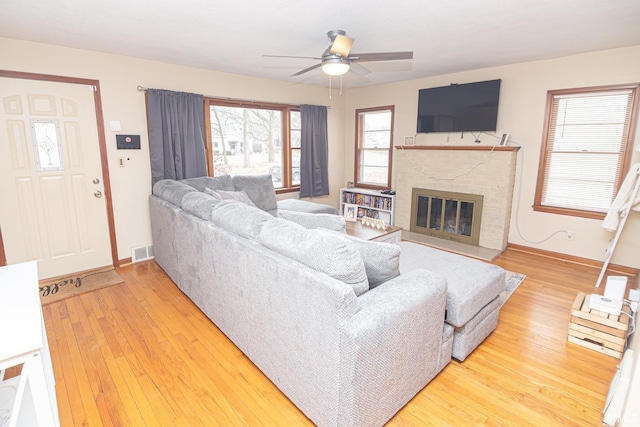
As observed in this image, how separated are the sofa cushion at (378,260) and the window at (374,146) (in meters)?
4.06

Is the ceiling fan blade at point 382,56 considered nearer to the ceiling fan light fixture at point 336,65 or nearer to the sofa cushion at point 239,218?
the ceiling fan light fixture at point 336,65

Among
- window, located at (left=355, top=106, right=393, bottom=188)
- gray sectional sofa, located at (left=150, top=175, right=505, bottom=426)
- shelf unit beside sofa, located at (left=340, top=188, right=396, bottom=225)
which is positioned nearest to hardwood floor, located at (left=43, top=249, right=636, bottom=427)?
gray sectional sofa, located at (left=150, top=175, right=505, bottom=426)

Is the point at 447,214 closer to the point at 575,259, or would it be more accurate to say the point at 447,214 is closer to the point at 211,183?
the point at 575,259

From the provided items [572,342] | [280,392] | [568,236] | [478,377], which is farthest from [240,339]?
[568,236]

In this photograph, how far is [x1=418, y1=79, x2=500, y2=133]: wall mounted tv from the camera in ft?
14.2

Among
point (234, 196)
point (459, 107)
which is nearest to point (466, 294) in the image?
point (234, 196)

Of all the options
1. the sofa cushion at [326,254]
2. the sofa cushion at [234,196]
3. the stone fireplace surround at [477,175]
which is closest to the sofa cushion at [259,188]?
the sofa cushion at [234,196]

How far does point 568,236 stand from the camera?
4.04 m

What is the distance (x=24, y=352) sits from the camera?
1.02 m

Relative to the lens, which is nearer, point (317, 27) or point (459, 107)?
point (317, 27)

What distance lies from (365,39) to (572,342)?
9.99 ft

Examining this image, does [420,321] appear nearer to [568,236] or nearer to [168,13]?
[168,13]

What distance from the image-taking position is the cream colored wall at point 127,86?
3.20 meters

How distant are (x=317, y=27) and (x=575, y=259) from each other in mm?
3986
